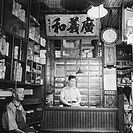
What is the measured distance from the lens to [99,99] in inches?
314

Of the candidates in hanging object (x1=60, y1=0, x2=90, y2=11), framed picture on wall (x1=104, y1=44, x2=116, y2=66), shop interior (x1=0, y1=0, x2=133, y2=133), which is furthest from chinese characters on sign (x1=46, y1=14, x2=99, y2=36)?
framed picture on wall (x1=104, y1=44, x2=116, y2=66)

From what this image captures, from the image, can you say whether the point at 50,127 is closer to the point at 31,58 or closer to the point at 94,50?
the point at 31,58

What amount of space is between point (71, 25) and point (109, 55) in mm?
2183

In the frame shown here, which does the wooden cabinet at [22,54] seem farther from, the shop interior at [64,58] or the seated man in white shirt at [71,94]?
the seated man in white shirt at [71,94]

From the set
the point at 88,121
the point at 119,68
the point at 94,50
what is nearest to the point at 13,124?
the point at 88,121

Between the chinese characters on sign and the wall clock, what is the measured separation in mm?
565

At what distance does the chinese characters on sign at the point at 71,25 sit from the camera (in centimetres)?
632

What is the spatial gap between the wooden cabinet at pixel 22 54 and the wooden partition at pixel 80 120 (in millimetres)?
752

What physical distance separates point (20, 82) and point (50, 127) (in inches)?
50.5

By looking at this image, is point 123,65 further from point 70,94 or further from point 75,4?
point 75,4

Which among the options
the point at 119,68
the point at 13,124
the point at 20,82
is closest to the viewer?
the point at 13,124

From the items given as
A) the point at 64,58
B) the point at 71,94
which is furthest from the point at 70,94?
the point at 64,58

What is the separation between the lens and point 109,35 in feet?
22.6

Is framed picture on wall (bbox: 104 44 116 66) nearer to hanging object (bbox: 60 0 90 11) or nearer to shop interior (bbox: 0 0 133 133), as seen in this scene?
shop interior (bbox: 0 0 133 133)
